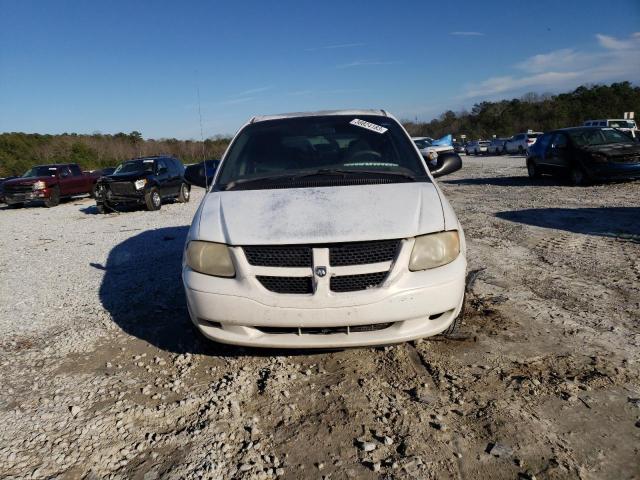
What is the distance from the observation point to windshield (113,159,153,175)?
14420mm

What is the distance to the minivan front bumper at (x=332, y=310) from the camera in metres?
2.68

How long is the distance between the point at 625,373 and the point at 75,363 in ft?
12.1

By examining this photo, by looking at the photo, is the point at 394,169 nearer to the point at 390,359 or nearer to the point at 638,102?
the point at 390,359

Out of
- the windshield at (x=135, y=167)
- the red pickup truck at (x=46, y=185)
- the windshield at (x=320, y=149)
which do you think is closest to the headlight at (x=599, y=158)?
the windshield at (x=320, y=149)

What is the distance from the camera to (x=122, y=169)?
1480 cm

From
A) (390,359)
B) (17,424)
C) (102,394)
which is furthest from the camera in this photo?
(390,359)

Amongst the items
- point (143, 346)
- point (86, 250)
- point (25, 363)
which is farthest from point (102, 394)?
point (86, 250)

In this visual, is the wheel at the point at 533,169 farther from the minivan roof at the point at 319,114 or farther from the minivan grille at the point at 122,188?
the minivan grille at the point at 122,188

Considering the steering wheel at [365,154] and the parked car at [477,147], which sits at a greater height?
the steering wheel at [365,154]

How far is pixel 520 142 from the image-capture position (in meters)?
34.8

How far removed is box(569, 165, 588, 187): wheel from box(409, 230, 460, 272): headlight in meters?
10.8

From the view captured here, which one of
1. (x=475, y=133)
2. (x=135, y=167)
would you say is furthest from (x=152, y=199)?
(x=475, y=133)

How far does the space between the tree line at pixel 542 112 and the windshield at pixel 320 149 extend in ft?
163

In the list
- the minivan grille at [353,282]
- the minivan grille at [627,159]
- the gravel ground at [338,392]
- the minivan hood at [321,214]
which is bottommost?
the gravel ground at [338,392]
